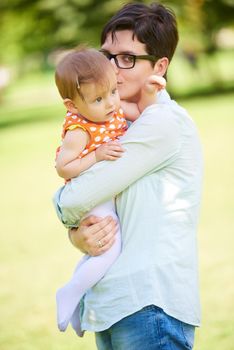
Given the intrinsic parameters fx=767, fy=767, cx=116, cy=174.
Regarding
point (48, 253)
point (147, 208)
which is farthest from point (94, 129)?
point (48, 253)

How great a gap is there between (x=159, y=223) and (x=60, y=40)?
26.7m

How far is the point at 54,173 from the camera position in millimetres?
14391

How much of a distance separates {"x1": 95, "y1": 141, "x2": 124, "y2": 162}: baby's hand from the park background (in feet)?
6.08

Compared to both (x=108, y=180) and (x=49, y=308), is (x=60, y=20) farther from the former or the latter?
(x=108, y=180)

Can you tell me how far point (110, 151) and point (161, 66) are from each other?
57cm

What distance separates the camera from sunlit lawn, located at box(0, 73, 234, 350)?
5816mm

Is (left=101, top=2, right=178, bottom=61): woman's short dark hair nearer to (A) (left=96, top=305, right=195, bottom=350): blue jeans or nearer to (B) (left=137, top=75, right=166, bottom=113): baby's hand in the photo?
(B) (left=137, top=75, right=166, bottom=113): baby's hand

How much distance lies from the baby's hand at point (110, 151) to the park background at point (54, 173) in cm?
185

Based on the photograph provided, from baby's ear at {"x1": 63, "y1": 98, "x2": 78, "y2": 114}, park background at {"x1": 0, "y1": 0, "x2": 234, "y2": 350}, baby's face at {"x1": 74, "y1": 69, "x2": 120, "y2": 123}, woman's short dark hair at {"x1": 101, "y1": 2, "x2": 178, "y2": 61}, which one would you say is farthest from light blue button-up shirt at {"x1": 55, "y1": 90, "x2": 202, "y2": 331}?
park background at {"x1": 0, "y1": 0, "x2": 234, "y2": 350}

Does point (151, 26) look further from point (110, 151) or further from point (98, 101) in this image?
point (110, 151)

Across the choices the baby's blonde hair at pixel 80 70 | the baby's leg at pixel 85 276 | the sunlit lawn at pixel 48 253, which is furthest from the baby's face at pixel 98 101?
the sunlit lawn at pixel 48 253

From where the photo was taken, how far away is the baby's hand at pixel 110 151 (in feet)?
9.73

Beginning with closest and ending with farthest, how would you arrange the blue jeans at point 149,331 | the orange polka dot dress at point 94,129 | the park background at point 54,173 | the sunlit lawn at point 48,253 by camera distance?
1. the blue jeans at point 149,331
2. the orange polka dot dress at point 94,129
3. the sunlit lawn at point 48,253
4. the park background at point 54,173

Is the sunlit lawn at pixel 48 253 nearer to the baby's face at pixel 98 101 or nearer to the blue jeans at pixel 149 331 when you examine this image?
the blue jeans at pixel 149 331
